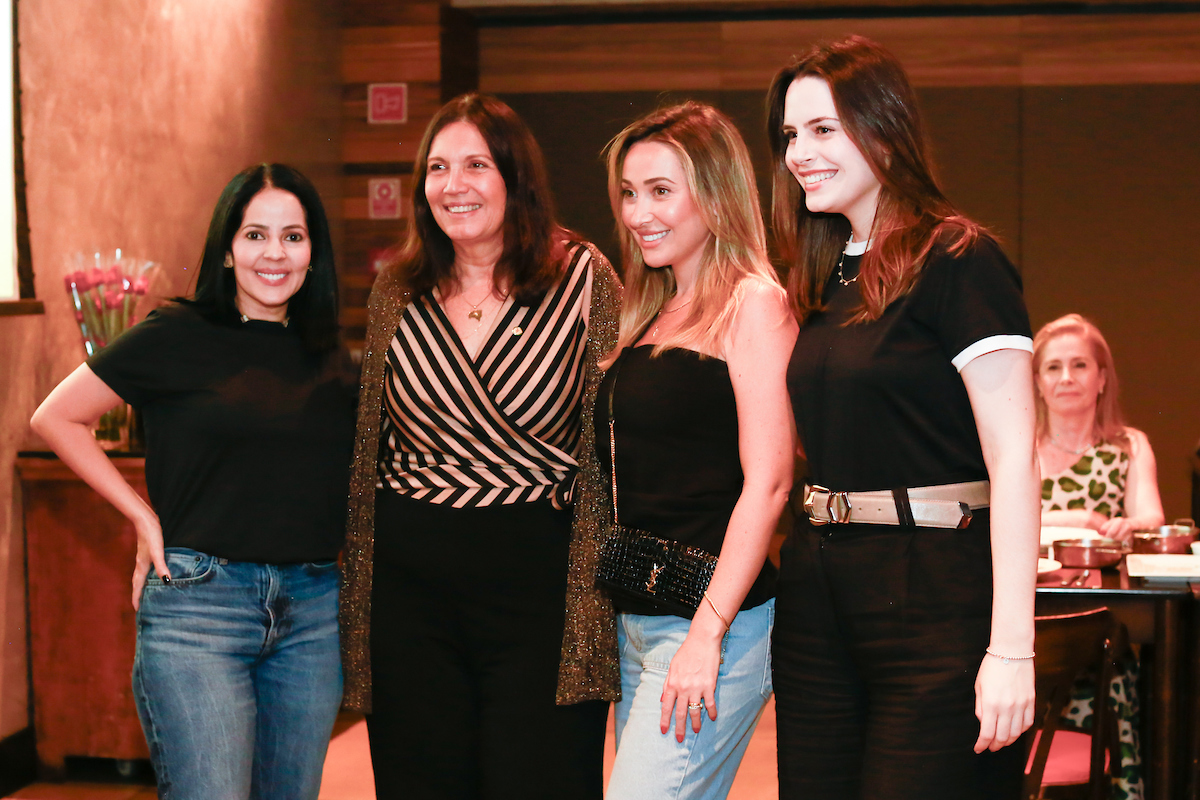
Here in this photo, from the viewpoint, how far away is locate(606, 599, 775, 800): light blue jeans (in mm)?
1702

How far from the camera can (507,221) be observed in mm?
Result: 2127

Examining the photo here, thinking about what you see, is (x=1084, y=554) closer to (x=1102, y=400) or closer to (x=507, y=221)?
(x=1102, y=400)

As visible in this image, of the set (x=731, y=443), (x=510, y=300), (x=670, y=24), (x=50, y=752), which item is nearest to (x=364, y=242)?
(x=670, y=24)

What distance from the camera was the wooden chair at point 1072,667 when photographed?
6.96 ft

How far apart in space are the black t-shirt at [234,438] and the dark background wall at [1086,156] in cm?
376

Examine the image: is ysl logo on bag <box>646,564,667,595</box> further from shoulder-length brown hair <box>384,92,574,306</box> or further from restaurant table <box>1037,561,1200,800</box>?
restaurant table <box>1037,561,1200,800</box>

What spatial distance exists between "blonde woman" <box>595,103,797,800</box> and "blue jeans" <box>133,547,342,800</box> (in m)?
0.56

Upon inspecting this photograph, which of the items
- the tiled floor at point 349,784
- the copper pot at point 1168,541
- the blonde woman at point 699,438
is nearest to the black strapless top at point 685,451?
the blonde woman at point 699,438

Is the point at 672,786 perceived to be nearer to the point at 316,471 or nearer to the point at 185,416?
the point at 316,471

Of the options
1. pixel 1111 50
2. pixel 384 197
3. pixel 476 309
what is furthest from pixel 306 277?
pixel 1111 50

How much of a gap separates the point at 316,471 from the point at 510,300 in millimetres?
466

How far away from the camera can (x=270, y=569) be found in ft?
6.47

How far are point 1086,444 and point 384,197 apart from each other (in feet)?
11.9

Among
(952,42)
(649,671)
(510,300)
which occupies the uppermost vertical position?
(952,42)
